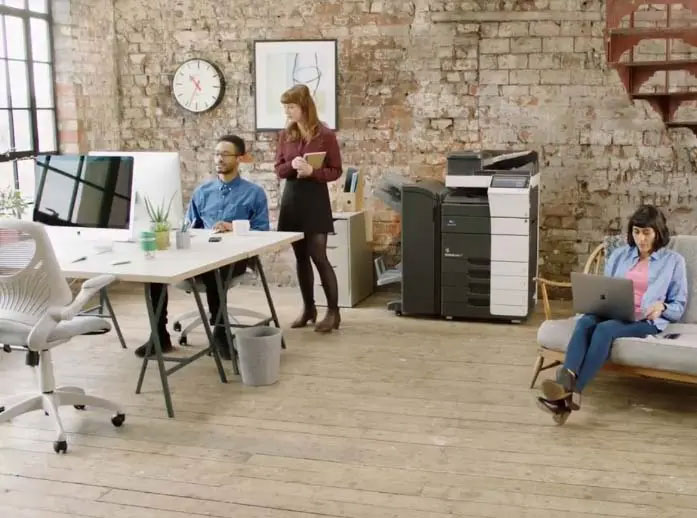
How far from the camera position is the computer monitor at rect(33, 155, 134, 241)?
452 cm

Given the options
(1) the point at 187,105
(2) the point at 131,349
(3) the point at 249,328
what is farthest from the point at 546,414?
(1) the point at 187,105

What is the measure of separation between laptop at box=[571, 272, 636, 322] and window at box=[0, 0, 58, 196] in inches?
154

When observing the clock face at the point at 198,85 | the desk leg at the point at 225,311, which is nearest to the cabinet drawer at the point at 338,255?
the desk leg at the point at 225,311

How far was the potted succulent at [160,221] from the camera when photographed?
460 centimetres

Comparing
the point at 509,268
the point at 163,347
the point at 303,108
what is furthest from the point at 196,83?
the point at 509,268

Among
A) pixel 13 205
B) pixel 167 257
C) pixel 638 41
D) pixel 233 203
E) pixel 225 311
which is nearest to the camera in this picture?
pixel 167 257

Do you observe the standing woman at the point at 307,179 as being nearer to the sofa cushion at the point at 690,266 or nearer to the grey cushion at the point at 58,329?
the grey cushion at the point at 58,329

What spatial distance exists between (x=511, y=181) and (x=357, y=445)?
2.62 metres

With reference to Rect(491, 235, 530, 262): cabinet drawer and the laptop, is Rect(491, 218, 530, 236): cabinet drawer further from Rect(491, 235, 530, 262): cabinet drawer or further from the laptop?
the laptop

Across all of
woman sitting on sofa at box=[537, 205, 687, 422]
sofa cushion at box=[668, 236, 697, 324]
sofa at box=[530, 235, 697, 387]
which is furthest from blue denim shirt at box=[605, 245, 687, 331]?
sofa cushion at box=[668, 236, 697, 324]

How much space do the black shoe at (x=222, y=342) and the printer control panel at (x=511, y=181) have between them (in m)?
2.09

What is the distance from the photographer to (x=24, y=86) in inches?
254

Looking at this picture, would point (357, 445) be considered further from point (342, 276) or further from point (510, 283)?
point (342, 276)

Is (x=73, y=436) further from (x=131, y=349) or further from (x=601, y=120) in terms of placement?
(x=601, y=120)
